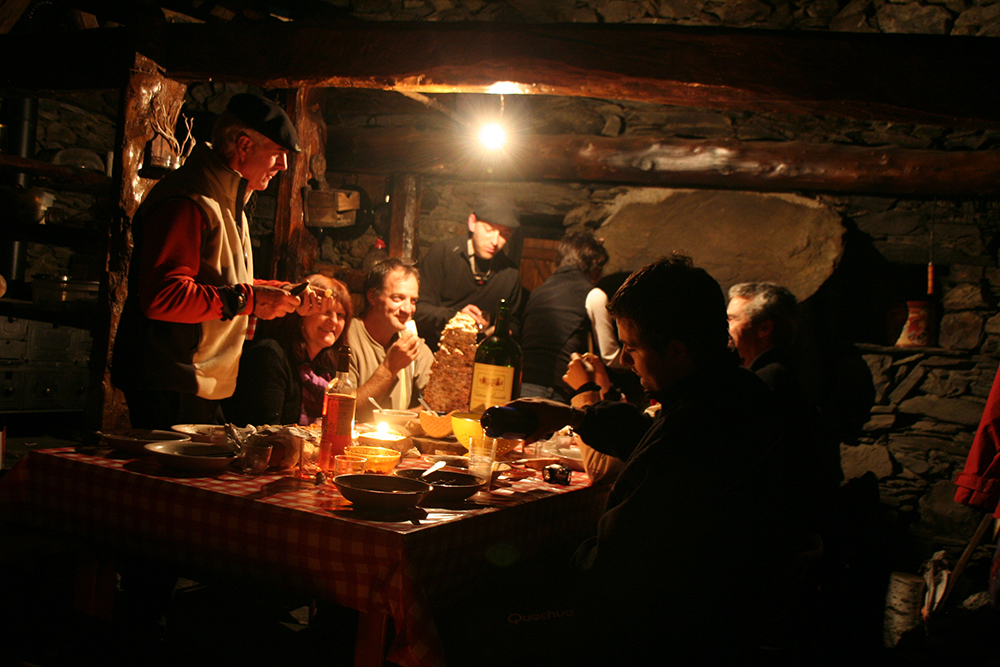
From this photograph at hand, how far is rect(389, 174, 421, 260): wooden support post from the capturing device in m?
6.04

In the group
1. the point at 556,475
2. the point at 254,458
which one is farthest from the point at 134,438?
the point at 556,475

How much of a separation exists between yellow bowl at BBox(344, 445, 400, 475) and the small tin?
0.55 m

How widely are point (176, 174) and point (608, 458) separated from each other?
6.33ft

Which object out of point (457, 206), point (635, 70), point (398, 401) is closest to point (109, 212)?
point (398, 401)

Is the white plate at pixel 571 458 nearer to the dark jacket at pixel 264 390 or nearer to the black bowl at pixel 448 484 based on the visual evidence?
the black bowl at pixel 448 484

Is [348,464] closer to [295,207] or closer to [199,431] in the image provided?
[199,431]

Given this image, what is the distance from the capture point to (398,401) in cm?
358

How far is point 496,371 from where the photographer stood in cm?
244

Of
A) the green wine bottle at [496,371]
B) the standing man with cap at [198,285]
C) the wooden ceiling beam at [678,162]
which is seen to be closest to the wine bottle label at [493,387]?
the green wine bottle at [496,371]

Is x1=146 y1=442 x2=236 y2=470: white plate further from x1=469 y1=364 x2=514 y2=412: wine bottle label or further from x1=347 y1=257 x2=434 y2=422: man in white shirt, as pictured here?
x1=347 y1=257 x2=434 y2=422: man in white shirt

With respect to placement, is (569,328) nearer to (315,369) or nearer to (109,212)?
(315,369)

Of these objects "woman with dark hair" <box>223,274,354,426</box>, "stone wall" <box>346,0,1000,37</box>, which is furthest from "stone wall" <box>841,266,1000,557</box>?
"woman with dark hair" <box>223,274,354,426</box>

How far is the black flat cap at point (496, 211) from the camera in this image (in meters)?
5.21

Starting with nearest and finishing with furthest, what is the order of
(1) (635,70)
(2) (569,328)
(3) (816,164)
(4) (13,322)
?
(1) (635,70) → (2) (569,328) → (3) (816,164) → (4) (13,322)
